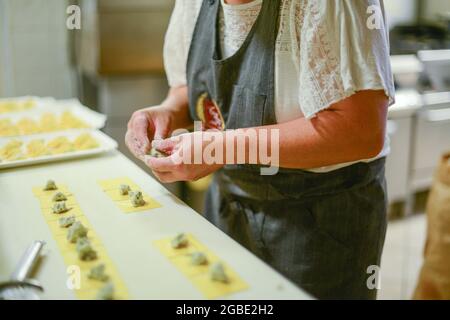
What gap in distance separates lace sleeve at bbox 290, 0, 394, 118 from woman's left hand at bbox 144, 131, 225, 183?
0.51 feet

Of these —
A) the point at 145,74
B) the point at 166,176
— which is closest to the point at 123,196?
the point at 166,176

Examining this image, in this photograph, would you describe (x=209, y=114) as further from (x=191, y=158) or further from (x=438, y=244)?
(x=438, y=244)

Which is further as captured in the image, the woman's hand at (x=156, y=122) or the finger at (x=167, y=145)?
the woman's hand at (x=156, y=122)

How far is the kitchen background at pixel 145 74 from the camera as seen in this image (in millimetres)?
2105

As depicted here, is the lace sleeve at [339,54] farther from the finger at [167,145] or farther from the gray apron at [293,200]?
the finger at [167,145]

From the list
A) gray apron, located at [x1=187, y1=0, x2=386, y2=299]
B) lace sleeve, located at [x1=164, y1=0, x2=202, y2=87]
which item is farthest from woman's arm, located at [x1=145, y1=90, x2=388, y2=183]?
lace sleeve, located at [x1=164, y1=0, x2=202, y2=87]

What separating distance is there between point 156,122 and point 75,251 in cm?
42

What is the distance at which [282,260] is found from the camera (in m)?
1.01

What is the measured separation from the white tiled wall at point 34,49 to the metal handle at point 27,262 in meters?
1.64

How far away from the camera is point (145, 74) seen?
2178 millimetres

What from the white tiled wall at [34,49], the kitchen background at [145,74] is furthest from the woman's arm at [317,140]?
the white tiled wall at [34,49]

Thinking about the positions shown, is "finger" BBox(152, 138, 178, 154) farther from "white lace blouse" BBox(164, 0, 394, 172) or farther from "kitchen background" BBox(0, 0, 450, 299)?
"kitchen background" BBox(0, 0, 450, 299)

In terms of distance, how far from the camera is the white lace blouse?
0.79 metres
